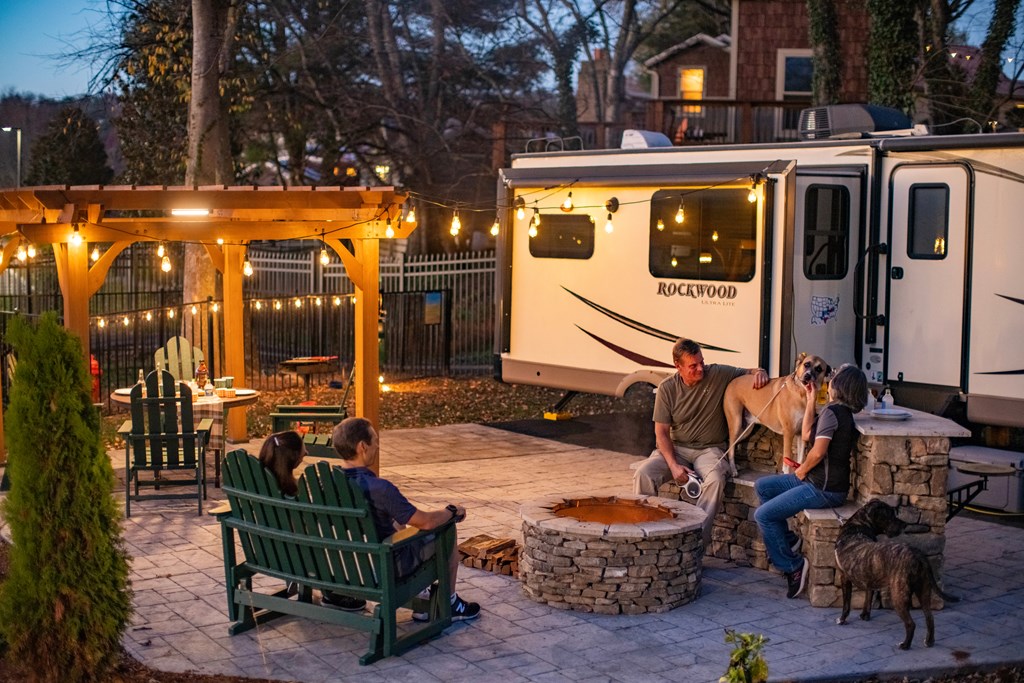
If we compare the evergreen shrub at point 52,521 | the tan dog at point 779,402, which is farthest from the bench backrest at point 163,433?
the tan dog at point 779,402

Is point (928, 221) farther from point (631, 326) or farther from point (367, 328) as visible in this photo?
point (367, 328)

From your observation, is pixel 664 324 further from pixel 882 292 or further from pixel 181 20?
pixel 181 20

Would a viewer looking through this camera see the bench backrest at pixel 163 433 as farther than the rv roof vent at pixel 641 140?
No

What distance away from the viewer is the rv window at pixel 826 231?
1057 cm

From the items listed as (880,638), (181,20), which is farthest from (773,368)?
(181,20)

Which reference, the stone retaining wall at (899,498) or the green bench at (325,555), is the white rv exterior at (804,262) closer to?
the stone retaining wall at (899,498)

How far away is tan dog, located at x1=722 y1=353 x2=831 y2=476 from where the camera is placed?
24.9 feet

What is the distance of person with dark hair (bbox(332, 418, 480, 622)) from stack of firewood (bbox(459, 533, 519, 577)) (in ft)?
3.88

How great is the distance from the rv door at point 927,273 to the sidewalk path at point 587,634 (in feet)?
6.62

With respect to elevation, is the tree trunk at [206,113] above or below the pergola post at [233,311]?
above

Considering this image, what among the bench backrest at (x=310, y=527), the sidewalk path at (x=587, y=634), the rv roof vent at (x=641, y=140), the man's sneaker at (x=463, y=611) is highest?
the rv roof vent at (x=641, y=140)

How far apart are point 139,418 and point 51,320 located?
396cm

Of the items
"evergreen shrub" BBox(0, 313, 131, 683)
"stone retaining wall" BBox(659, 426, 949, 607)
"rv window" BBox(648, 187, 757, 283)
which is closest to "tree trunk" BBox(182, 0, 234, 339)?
"rv window" BBox(648, 187, 757, 283)

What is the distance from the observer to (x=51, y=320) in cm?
546
